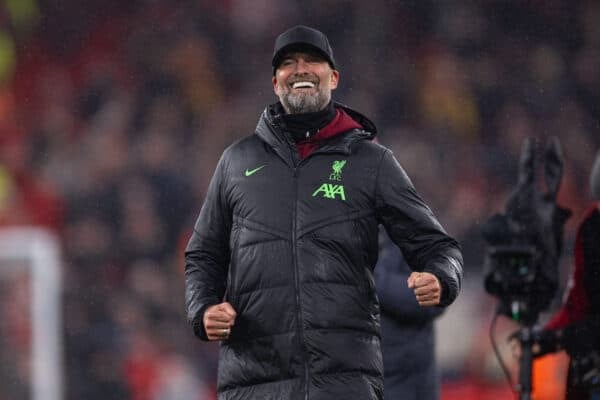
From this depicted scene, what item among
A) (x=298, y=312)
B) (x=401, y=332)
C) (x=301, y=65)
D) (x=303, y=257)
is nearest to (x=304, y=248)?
(x=303, y=257)

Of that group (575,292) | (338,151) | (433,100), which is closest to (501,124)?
(433,100)

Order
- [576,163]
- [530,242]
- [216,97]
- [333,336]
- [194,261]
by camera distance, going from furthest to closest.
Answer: [216,97], [576,163], [530,242], [194,261], [333,336]

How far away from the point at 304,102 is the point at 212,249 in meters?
0.45

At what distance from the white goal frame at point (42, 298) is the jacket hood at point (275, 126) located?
4748 millimetres

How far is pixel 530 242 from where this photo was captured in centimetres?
423

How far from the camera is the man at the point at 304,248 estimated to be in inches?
118

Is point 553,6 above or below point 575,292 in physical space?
above

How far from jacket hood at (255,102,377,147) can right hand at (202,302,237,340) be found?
1.47 feet

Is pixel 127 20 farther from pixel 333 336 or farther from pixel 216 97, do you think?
pixel 333 336

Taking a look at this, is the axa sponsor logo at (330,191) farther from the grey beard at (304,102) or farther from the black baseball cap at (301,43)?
the black baseball cap at (301,43)

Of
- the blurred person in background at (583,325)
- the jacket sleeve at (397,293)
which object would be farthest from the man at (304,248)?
the blurred person in background at (583,325)

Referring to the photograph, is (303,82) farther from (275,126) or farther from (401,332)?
(401,332)

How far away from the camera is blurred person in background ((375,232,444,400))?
4.10 metres

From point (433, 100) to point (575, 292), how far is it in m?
3.84
